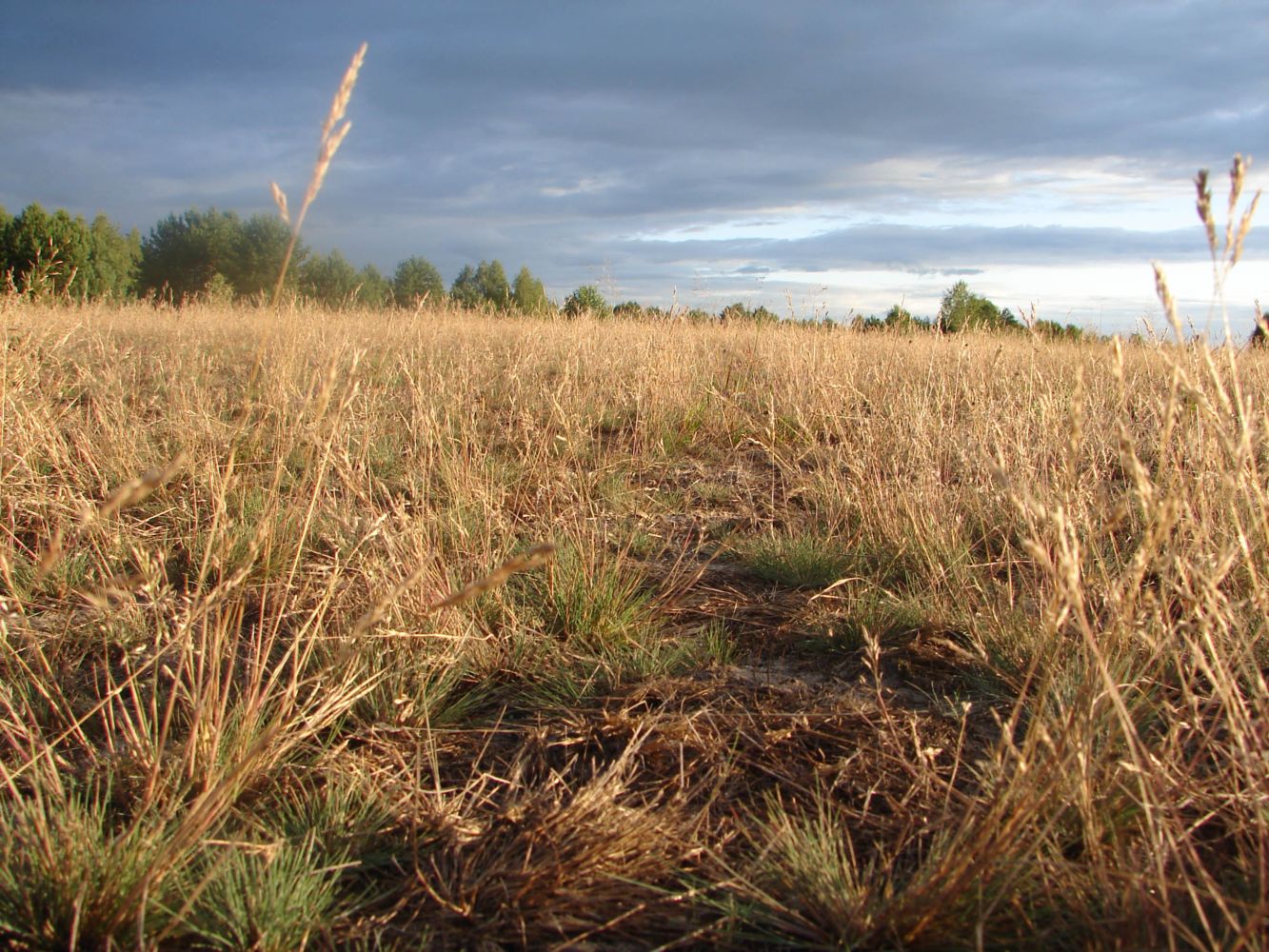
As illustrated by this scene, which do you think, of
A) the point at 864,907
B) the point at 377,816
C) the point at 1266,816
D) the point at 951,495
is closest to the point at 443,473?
the point at 377,816

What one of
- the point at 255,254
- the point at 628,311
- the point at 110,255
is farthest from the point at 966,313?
the point at 255,254

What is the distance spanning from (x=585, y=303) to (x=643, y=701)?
25.6 ft

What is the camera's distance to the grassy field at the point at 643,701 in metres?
1.30

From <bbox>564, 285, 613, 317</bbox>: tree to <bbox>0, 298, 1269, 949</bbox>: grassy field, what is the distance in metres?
5.18

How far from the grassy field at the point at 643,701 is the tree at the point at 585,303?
5.18m

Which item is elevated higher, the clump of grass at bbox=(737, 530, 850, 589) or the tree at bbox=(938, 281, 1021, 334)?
the tree at bbox=(938, 281, 1021, 334)

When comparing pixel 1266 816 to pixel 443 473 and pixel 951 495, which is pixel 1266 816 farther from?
pixel 443 473

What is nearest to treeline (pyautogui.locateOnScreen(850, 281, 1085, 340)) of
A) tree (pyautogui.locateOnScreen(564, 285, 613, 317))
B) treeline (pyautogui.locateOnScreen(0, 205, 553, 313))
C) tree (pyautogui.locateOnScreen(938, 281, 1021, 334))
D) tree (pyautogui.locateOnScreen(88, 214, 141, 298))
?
tree (pyautogui.locateOnScreen(938, 281, 1021, 334))

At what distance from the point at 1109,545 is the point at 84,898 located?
3.06m

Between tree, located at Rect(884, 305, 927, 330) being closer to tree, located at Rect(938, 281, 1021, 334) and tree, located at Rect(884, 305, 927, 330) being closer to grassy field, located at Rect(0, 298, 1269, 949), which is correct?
tree, located at Rect(938, 281, 1021, 334)

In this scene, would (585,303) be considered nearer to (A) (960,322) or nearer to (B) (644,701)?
(A) (960,322)

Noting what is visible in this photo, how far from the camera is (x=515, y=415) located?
4680 millimetres

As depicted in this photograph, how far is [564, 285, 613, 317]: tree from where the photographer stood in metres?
8.90

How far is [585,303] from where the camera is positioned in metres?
9.41
